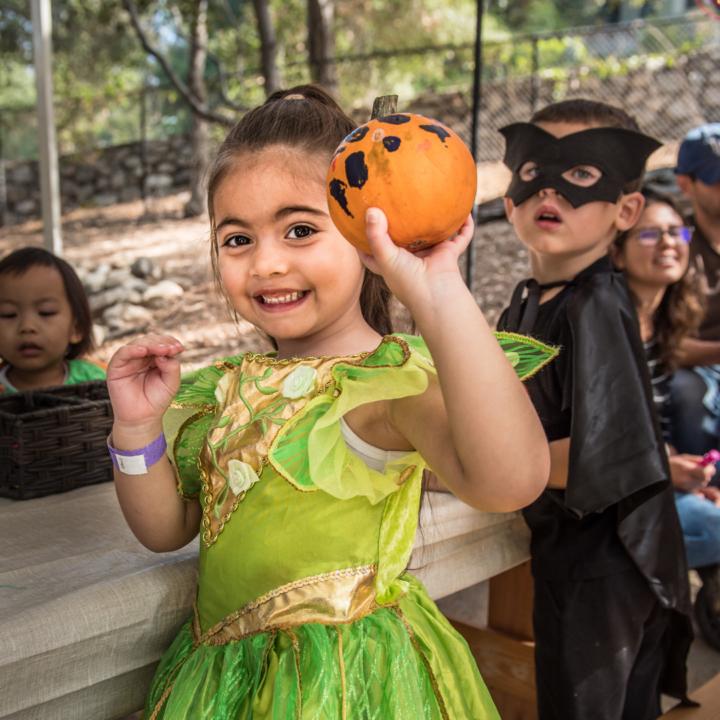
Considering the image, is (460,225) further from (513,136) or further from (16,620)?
(513,136)

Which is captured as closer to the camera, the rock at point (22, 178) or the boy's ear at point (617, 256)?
the boy's ear at point (617, 256)

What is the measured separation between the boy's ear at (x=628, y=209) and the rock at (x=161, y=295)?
A: 575cm

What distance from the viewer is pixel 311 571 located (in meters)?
1.19

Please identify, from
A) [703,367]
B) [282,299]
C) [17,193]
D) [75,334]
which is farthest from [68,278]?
[17,193]

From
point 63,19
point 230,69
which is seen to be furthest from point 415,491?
point 63,19

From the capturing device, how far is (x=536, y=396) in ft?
5.88

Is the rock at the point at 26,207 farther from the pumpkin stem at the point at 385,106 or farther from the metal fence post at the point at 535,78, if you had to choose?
the pumpkin stem at the point at 385,106

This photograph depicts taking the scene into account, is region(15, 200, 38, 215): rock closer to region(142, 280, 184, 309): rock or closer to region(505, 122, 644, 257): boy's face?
region(142, 280, 184, 309): rock

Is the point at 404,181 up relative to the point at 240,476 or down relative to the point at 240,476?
up

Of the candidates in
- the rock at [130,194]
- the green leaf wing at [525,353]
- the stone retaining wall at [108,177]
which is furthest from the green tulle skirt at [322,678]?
the rock at [130,194]

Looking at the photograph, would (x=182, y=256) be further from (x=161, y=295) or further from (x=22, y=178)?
(x=22, y=178)

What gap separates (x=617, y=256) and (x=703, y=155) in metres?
0.90

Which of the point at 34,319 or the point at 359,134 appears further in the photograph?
the point at 34,319

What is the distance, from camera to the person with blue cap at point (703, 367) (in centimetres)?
260
